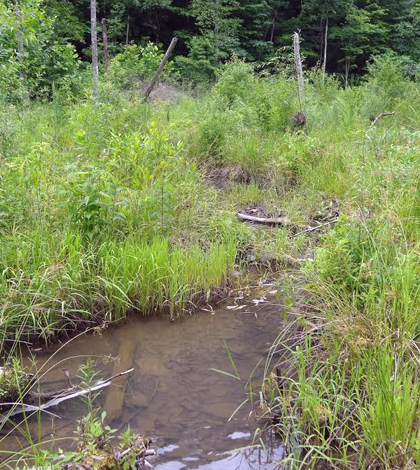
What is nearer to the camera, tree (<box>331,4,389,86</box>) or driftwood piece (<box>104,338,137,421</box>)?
driftwood piece (<box>104,338,137,421</box>)

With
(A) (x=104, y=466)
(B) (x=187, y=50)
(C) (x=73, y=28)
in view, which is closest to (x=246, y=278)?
(A) (x=104, y=466)

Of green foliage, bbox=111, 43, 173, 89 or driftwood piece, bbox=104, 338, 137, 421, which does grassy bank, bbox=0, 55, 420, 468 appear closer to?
driftwood piece, bbox=104, 338, 137, 421

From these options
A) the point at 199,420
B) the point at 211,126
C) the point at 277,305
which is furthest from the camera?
the point at 211,126

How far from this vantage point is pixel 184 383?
3.32m

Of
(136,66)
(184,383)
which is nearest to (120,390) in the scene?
(184,383)

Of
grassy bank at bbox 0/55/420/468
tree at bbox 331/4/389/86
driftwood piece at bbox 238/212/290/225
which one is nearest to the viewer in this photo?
grassy bank at bbox 0/55/420/468

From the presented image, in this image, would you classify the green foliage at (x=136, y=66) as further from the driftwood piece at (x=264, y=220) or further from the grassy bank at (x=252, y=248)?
the driftwood piece at (x=264, y=220)

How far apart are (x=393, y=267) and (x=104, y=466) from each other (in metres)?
2.06

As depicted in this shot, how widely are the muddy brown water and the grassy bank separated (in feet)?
0.73

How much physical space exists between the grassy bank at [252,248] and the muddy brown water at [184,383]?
22 centimetres

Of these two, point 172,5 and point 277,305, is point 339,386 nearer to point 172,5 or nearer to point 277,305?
point 277,305

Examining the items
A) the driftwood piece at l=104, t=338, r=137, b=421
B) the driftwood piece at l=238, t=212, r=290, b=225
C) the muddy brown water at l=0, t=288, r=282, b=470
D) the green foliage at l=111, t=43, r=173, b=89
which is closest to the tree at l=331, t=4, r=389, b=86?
the green foliage at l=111, t=43, r=173, b=89

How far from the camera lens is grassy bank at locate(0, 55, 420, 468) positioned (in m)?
2.54

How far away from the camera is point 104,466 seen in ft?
7.55
